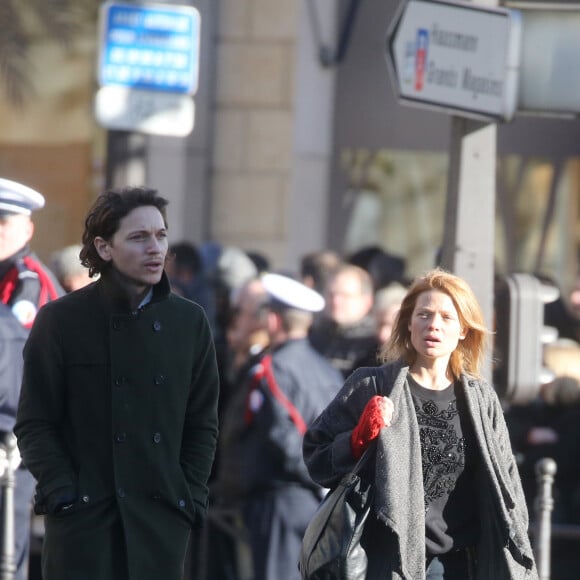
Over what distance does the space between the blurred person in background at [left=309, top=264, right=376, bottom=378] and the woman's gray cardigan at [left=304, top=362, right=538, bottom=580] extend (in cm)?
307

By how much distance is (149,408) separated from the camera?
494 cm

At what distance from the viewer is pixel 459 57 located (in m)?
6.51

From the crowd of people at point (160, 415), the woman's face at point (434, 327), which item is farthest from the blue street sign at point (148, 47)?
the woman's face at point (434, 327)

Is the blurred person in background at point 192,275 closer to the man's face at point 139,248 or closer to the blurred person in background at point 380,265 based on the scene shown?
the blurred person in background at point 380,265

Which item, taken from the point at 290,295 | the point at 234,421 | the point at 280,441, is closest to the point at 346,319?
the point at 290,295

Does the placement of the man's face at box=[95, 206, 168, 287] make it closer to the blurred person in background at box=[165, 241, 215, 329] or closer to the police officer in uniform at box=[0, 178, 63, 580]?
the police officer in uniform at box=[0, 178, 63, 580]

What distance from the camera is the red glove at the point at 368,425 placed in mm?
5102

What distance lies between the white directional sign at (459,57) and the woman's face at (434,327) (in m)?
1.35

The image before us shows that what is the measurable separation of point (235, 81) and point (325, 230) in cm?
144

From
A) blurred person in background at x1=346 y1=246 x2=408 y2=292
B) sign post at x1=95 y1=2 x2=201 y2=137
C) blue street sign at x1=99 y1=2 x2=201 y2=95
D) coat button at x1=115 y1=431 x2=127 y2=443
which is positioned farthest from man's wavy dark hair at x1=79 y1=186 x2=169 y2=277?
blurred person in background at x1=346 y1=246 x2=408 y2=292

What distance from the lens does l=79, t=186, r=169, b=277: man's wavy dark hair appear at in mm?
5023

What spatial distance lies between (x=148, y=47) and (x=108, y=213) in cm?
343

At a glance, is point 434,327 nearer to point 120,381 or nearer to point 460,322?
point 460,322

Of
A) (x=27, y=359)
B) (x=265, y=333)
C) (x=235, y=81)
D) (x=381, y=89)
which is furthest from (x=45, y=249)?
(x=27, y=359)
